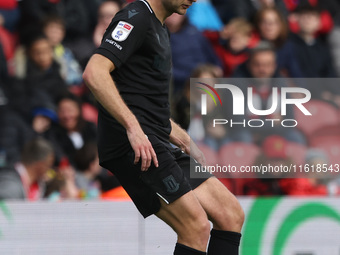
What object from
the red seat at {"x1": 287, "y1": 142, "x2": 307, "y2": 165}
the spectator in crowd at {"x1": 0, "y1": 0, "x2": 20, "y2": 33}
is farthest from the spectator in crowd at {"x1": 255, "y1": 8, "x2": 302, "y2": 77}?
the spectator in crowd at {"x1": 0, "y1": 0, "x2": 20, "y2": 33}

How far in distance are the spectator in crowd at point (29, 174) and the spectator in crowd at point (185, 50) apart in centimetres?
167

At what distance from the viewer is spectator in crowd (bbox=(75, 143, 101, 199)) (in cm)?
701

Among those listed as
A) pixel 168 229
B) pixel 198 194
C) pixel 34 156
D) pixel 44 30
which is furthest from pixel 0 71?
pixel 198 194

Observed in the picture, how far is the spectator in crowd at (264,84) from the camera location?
7.43 m

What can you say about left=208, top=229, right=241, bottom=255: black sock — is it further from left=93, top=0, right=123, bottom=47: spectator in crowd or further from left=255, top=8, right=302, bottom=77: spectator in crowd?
left=255, top=8, right=302, bottom=77: spectator in crowd

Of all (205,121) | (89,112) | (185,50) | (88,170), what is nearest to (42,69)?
(89,112)

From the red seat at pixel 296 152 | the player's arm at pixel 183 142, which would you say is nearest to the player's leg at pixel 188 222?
the player's arm at pixel 183 142

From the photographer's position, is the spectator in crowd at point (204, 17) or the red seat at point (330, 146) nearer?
the red seat at point (330, 146)

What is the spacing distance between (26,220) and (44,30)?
9.31ft

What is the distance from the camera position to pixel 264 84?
785 cm

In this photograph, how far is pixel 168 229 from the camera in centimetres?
594

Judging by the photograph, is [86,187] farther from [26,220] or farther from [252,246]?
[252,246]

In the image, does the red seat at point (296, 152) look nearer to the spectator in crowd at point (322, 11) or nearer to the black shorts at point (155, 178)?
the spectator in crowd at point (322, 11)

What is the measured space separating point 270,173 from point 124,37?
3244 mm
